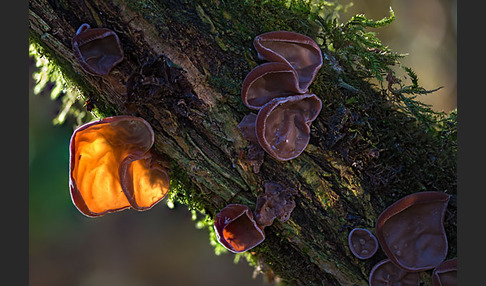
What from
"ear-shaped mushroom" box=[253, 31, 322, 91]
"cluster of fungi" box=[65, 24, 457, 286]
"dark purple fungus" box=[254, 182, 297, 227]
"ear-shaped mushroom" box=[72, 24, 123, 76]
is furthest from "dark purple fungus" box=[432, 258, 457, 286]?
"ear-shaped mushroom" box=[72, 24, 123, 76]

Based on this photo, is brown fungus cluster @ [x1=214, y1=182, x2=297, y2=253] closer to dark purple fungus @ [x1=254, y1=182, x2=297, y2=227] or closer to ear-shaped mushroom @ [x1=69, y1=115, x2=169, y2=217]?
dark purple fungus @ [x1=254, y1=182, x2=297, y2=227]

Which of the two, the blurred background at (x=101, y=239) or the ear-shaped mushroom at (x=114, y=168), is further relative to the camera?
the blurred background at (x=101, y=239)

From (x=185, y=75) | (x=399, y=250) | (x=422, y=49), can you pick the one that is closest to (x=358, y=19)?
→ (x=185, y=75)

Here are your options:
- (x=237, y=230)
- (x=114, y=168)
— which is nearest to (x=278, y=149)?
(x=237, y=230)

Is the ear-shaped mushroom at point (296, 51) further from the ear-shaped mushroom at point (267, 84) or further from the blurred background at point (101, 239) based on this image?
the blurred background at point (101, 239)

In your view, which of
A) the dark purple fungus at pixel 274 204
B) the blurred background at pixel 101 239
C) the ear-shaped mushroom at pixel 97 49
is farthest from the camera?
the blurred background at pixel 101 239

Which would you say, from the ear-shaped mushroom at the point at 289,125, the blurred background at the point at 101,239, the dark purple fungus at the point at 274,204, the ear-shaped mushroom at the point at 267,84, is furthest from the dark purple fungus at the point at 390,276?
the blurred background at the point at 101,239
